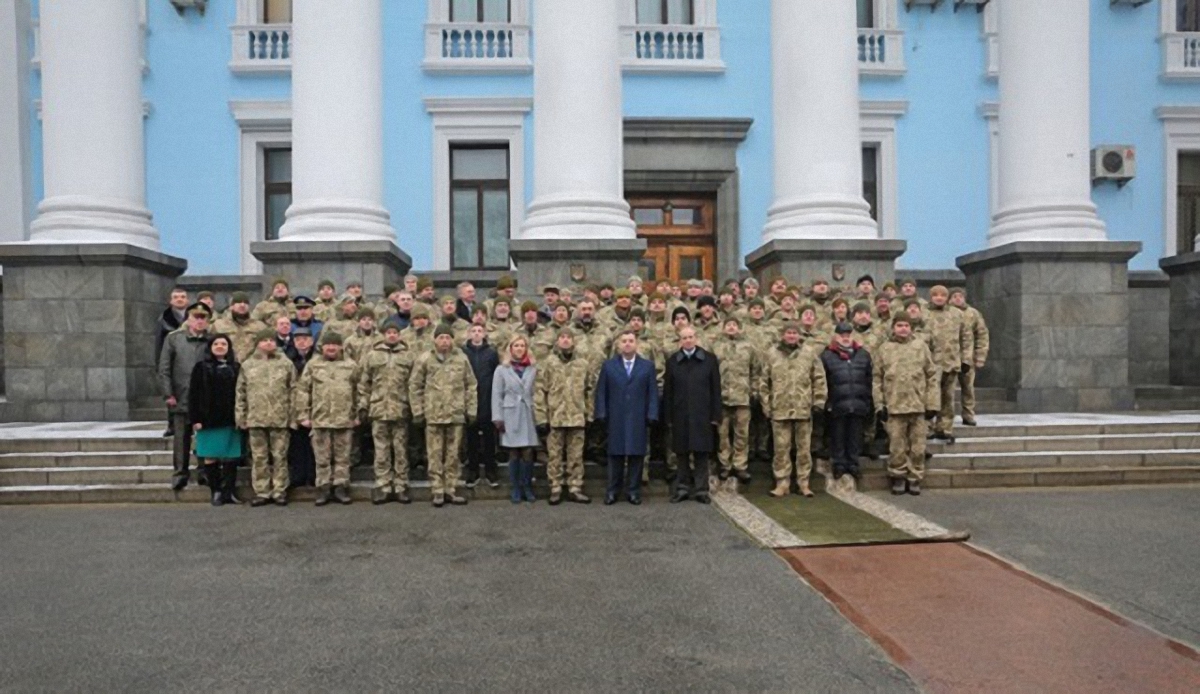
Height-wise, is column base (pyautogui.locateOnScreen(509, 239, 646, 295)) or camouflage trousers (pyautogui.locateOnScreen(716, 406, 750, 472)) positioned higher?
column base (pyautogui.locateOnScreen(509, 239, 646, 295))

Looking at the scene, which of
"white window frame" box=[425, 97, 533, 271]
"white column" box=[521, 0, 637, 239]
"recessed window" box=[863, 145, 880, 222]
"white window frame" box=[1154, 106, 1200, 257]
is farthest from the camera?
"white window frame" box=[1154, 106, 1200, 257]

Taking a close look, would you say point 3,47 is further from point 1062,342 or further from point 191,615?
point 1062,342

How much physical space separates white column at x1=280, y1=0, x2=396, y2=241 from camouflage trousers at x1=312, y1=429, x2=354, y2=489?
15.6 ft

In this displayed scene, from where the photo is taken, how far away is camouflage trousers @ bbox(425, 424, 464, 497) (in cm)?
893

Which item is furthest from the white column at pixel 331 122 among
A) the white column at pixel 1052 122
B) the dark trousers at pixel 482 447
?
the white column at pixel 1052 122

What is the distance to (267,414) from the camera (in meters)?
8.87

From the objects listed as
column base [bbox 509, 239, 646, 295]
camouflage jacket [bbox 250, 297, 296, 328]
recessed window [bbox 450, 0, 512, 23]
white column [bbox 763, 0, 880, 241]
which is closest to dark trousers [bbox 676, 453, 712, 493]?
column base [bbox 509, 239, 646, 295]

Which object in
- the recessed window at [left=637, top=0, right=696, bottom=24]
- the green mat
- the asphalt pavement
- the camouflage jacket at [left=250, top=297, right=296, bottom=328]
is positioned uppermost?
the recessed window at [left=637, top=0, right=696, bottom=24]

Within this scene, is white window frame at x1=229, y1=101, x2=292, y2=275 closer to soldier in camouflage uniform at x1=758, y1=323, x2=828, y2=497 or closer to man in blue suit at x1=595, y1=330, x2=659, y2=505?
man in blue suit at x1=595, y1=330, x2=659, y2=505

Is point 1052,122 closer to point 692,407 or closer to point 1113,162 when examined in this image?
point 1113,162

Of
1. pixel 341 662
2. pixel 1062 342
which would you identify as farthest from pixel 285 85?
pixel 341 662

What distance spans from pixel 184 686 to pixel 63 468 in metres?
6.63

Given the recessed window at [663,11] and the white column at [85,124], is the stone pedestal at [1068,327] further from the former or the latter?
the white column at [85,124]

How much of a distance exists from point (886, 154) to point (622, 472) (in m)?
12.9
